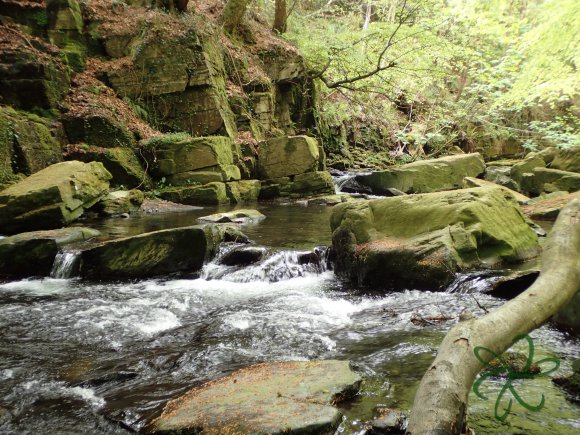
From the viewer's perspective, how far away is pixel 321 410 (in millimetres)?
2387

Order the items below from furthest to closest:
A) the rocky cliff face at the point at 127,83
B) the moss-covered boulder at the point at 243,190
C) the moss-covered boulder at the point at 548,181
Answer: the moss-covered boulder at the point at 243,190 < the moss-covered boulder at the point at 548,181 < the rocky cliff face at the point at 127,83

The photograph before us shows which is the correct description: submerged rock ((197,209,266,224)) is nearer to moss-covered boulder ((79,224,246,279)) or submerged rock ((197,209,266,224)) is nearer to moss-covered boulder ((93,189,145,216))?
moss-covered boulder ((93,189,145,216))

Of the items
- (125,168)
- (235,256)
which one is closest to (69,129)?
(125,168)

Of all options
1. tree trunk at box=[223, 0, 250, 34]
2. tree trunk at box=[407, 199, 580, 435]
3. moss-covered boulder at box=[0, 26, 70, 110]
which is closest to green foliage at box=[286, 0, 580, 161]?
tree trunk at box=[223, 0, 250, 34]

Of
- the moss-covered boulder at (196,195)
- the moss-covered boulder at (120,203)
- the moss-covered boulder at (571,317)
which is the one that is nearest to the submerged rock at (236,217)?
the moss-covered boulder at (120,203)

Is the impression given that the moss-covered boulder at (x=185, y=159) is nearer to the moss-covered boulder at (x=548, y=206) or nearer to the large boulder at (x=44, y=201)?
the large boulder at (x=44, y=201)

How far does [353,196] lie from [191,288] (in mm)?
9243

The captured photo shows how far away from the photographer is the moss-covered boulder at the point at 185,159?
1312cm

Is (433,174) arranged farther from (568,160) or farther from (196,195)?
(196,195)

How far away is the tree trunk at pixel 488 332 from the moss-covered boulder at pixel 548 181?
43.3 feet

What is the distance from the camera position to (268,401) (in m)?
2.55

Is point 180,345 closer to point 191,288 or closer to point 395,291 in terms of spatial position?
point 191,288

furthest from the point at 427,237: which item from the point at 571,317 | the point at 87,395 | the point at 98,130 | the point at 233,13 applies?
the point at 233,13

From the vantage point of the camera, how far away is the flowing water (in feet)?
8.98
